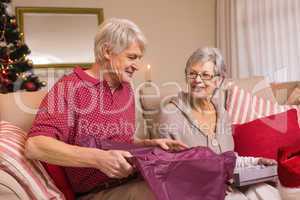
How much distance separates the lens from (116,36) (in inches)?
53.8

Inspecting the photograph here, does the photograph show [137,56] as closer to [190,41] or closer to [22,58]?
[22,58]

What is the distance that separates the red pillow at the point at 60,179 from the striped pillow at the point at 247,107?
3.18 feet

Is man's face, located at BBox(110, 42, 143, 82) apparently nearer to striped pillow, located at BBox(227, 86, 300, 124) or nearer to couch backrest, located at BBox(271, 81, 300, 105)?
striped pillow, located at BBox(227, 86, 300, 124)

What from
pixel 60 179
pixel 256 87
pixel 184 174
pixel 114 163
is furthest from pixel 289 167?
pixel 256 87

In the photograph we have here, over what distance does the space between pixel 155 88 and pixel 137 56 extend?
0.71 meters

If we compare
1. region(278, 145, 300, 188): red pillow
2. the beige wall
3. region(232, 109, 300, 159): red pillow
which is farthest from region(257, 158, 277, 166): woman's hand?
the beige wall

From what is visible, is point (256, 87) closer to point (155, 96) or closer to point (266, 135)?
point (266, 135)

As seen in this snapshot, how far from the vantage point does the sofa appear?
1084mm

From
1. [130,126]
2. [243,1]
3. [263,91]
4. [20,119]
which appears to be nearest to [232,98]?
[263,91]

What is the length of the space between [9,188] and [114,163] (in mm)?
306

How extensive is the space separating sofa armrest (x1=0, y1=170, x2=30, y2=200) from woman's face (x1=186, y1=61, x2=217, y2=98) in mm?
954

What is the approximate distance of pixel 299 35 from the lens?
319 cm

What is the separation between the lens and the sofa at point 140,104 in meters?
1.08

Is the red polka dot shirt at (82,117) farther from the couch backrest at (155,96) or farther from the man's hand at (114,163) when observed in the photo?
the couch backrest at (155,96)
